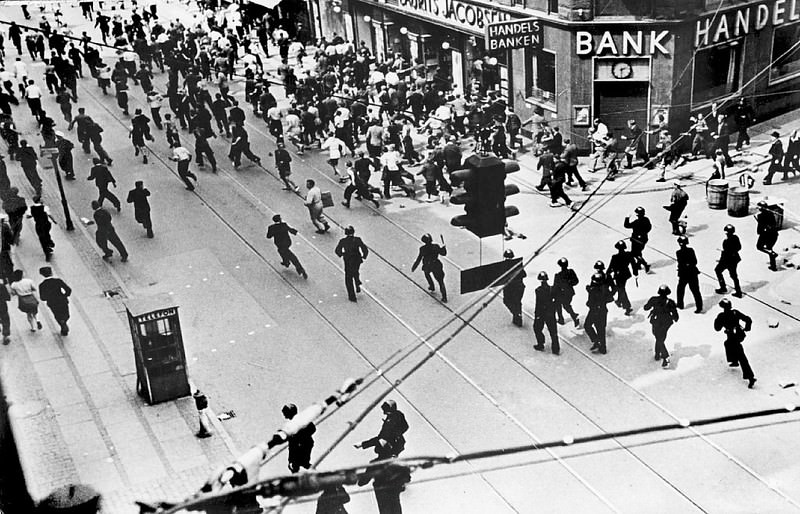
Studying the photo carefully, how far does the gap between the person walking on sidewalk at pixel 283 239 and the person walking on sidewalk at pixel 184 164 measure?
582cm

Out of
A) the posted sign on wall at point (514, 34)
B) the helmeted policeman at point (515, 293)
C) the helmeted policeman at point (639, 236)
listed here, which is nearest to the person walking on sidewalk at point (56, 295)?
the helmeted policeman at point (515, 293)

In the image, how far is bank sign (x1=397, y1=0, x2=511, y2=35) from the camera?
1133 inches

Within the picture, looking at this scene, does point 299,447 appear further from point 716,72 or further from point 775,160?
point 716,72

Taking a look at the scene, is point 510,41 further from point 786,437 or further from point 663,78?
point 786,437

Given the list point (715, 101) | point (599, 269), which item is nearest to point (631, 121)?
point (715, 101)

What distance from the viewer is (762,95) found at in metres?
27.7

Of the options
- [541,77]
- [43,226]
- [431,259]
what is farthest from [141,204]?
[541,77]

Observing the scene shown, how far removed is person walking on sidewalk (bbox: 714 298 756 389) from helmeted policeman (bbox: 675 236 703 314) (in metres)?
2.13

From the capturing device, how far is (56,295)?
16938mm

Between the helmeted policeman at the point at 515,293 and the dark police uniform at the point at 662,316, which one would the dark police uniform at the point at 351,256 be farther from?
the dark police uniform at the point at 662,316

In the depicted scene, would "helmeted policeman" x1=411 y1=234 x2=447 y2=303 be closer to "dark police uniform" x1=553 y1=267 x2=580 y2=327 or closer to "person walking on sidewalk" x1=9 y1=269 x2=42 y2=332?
"dark police uniform" x1=553 y1=267 x2=580 y2=327

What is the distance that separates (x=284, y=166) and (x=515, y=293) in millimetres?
9493

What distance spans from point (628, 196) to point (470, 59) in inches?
389

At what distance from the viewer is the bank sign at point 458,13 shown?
28781 millimetres
